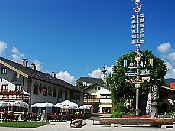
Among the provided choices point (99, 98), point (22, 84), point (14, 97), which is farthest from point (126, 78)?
point (99, 98)

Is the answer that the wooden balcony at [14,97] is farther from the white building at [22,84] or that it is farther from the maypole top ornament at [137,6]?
the maypole top ornament at [137,6]

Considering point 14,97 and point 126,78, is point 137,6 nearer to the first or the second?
point 126,78

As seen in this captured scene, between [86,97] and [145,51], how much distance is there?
23895 millimetres

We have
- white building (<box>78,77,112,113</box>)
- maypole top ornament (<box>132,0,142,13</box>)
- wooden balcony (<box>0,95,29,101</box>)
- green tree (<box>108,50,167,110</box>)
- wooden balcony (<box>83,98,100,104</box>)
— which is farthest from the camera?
white building (<box>78,77,112,113</box>)

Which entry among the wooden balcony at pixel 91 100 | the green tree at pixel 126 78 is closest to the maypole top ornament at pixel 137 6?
the green tree at pixel 126 78

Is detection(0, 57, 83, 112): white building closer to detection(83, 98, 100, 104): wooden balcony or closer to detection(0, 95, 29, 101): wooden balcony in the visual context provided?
detection(0, 95, 29, 101): wooden balcony

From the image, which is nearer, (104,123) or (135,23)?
(104,123)

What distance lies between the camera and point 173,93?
6712cm

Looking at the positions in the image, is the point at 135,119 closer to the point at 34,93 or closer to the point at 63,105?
the point at 63,105

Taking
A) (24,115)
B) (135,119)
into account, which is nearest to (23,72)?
(24,115)

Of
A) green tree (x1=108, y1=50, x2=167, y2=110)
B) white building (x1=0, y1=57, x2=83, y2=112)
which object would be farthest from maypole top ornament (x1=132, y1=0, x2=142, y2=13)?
white building (x1=0, y1=57, x2=83, y2=112)

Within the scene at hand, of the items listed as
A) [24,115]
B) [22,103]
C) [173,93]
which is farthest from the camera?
[173,93]

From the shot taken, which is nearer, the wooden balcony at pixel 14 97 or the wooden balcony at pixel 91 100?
the wooden balcony at pixel 14 97

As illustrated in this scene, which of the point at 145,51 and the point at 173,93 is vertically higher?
the point at 145,51
